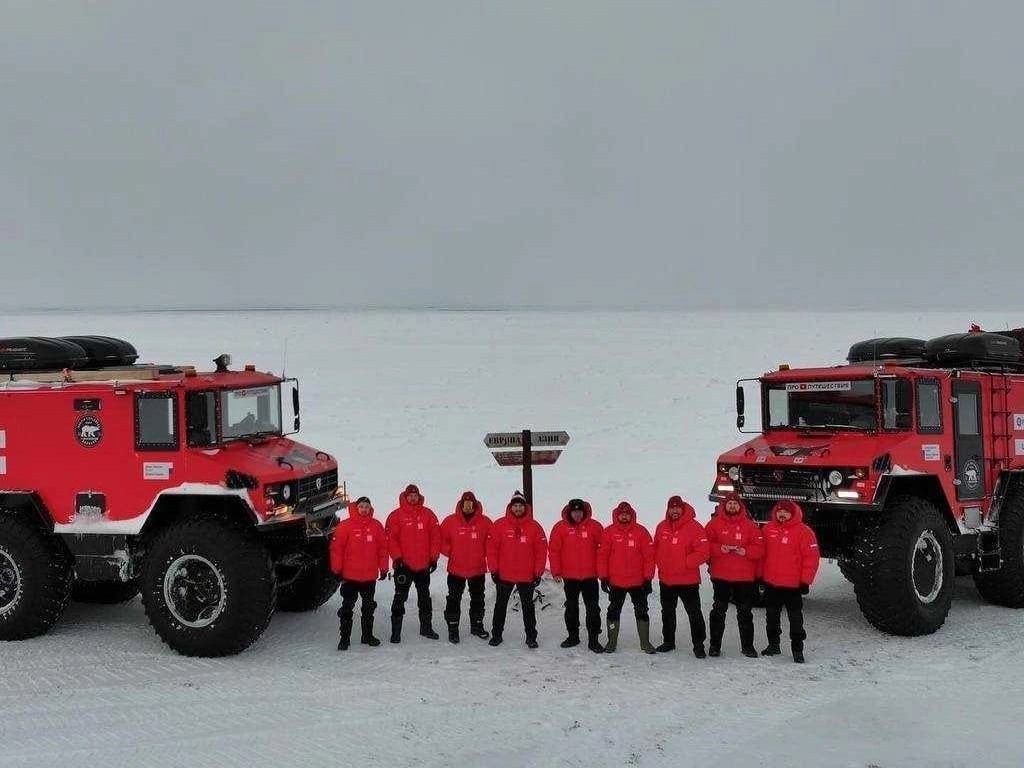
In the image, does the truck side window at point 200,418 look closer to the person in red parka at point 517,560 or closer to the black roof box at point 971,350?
the person in red parka at point 517,560

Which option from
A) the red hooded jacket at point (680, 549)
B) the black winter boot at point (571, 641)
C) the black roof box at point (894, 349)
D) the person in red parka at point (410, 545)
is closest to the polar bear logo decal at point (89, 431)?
the person in red parka at point (410, 545)

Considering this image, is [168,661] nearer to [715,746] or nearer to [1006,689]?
[715,746]

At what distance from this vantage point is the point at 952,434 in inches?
366

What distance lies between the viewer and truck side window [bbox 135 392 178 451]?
812 cm

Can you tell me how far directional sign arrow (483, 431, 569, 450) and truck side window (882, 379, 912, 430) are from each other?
3435 mm

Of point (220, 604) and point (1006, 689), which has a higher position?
point (220, 604)

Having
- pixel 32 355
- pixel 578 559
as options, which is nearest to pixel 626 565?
pixel 578 559

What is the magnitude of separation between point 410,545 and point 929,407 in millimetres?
5542

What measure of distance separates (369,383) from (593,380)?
7705 mm

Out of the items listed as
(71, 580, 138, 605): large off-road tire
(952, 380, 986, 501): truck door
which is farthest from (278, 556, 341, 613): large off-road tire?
(952, 380, 986, 501): truck door

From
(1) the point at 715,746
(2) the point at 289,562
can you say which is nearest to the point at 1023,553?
(1) the point at 715,746

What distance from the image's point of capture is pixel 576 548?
8031mm

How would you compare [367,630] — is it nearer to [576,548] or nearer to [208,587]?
[208,587]

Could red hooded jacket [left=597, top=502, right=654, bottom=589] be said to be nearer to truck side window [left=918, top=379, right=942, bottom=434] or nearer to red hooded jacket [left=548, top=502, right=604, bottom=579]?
red hooded jacket [left=548, top=502, right=604, bottom=579]
